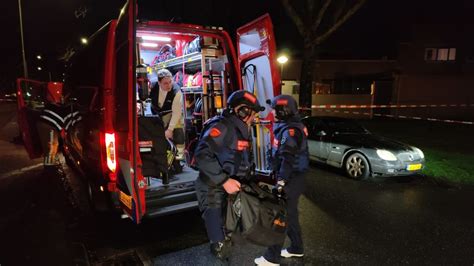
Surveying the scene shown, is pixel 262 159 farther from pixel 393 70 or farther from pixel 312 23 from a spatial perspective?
pixel 393 70

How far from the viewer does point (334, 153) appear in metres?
→ 6.88

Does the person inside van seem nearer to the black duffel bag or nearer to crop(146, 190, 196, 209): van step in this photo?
crop(146, 190, 196, 209): van step

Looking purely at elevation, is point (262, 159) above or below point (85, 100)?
below

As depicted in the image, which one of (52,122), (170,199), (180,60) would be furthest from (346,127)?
(52,122)

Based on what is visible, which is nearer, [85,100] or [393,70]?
[85,100]

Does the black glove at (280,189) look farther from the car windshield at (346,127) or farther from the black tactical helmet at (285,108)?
the car windshield at (346,127)

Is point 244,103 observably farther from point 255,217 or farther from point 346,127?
point 346,127

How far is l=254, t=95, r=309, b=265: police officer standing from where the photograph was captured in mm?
3057

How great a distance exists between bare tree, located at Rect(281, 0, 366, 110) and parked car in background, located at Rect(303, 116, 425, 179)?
10.3 feet

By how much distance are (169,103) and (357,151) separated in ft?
12.8

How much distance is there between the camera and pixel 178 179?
13.9 ft

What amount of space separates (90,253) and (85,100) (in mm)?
1770

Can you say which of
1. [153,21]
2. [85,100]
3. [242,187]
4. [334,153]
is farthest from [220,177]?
[334,153]

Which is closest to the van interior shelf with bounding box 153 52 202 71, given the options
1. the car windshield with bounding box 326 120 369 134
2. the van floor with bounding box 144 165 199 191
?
the van floor with bounding box 144 165 199 191
